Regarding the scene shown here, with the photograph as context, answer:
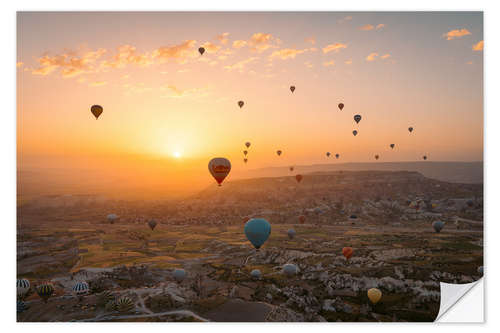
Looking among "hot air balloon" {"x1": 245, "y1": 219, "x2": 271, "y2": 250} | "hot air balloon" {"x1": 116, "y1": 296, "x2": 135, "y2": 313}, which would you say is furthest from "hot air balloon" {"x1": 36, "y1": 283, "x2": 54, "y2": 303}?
"hot air balloon" {"x1": 245, "y1": 219, "x2": 271, "y2": 250}

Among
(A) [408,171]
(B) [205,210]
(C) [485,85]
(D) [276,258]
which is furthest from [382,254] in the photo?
(A) [408,171]

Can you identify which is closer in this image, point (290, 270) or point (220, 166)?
point (290, 270)

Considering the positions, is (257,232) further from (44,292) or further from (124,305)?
(44,292)

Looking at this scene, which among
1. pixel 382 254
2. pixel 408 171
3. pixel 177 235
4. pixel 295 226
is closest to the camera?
pixel 382 254

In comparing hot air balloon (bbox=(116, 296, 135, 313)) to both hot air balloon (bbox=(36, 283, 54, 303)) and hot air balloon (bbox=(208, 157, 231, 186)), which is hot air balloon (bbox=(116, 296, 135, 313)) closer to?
hot air balloon (bbox=(36, 283, 54, 303))

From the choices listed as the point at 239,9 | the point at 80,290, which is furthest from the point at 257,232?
the point at 239,9
